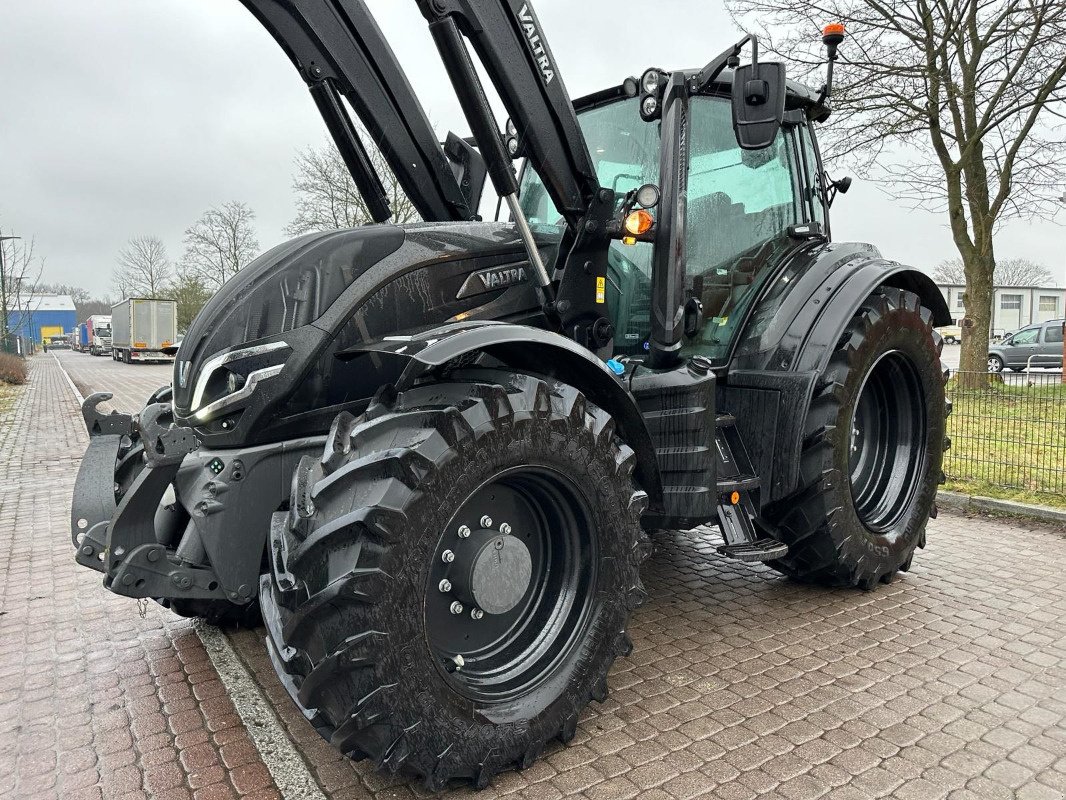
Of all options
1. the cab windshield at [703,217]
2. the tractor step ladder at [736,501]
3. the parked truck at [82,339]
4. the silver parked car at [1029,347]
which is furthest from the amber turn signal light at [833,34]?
the parked truck at [82,339]

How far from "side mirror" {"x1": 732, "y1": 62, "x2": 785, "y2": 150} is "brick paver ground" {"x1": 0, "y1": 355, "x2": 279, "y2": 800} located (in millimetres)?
2913

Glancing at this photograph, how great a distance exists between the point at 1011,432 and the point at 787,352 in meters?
3.97

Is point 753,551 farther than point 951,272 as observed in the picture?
No

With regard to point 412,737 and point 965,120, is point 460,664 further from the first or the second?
point 965,120

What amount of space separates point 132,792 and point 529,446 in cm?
172

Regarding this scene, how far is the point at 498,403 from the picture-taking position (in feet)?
8.49

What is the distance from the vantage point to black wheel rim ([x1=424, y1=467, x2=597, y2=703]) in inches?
106

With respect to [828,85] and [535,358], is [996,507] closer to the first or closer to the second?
[828,85]

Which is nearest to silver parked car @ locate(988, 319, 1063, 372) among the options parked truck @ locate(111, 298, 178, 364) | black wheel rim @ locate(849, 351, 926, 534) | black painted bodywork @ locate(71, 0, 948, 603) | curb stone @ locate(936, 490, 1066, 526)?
curb stone @ locate(936, 490, 1066, 526)

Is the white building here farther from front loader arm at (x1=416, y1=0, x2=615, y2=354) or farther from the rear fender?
front loader arm at (x1=416, y1=0, x2=615, y2=354)

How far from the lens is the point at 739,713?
312 centimetres

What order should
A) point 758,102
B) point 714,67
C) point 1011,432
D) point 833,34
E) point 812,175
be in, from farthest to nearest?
1. point 1011,432
2. point 812,175
3. point 833,34
4. point 714,67
5. point 758,102

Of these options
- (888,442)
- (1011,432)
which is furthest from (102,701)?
(1011,432)

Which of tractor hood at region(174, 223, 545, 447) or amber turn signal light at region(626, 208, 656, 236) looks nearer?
tractor hood at region(174, 223, 545, 447)
